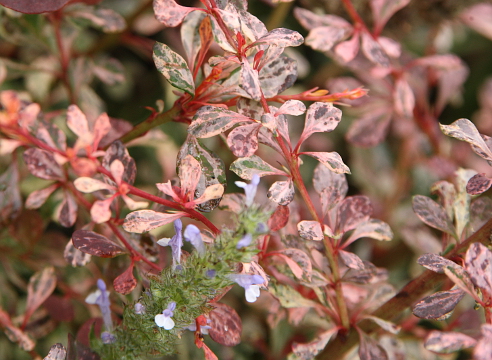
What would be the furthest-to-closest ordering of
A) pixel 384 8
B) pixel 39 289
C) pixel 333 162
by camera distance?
pixel 384 8, pixel 39 289, pixel 333 162

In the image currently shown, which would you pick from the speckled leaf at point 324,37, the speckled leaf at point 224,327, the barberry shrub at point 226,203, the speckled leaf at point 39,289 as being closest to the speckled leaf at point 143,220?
the barberry shrub at point 226,203

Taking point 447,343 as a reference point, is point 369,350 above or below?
below

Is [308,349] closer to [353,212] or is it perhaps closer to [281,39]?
[353,212]

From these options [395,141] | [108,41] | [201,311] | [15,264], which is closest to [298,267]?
[201,311]

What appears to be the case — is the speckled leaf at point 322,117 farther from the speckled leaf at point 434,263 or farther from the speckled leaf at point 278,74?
the speckled leaf at point 434,263

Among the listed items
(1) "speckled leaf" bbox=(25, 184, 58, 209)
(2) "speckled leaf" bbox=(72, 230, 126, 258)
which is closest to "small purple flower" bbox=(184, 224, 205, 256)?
(2) "speckled leaf" bbox=(72, 230, 126, 258)

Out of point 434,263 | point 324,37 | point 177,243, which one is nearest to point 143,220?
point 177,243

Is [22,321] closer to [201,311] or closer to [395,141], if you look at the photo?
[201,311]
